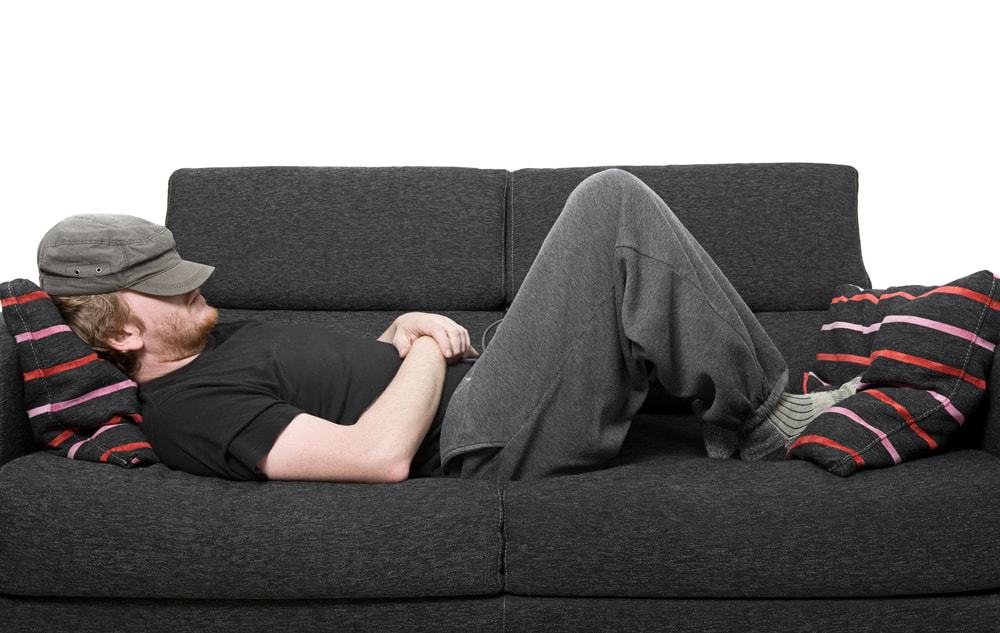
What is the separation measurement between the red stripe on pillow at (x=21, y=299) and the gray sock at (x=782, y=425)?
140cm

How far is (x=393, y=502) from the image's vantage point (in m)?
1.53

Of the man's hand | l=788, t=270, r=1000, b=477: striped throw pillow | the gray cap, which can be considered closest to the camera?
l=788, t=270, r=1000, b=477: striped throw pillow

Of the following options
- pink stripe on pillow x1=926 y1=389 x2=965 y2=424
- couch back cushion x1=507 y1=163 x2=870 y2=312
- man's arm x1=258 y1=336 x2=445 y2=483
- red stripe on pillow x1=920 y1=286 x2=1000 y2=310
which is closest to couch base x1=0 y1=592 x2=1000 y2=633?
man's arm x1=258 y1=336 x2=445 y2=483

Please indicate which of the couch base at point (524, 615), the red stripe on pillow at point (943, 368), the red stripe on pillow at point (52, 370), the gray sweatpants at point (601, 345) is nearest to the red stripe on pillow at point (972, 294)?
the red stripe on pillow at point (943, 368)

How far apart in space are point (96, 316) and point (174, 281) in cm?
16

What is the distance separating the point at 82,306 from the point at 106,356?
0.37ft

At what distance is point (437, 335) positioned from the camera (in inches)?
74.7

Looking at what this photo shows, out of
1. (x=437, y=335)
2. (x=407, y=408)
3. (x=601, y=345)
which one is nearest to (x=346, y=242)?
(x=437, y=335)

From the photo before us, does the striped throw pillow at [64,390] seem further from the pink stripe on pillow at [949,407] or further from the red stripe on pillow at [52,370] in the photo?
the pink stripe on pillow at [949,407]

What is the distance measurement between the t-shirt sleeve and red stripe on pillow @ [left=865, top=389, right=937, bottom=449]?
107cm

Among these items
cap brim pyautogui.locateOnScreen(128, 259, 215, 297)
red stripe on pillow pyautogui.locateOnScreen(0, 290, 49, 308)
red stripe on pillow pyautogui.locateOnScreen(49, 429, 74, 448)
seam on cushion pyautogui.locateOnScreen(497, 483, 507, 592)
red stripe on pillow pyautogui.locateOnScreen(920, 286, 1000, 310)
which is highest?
red stripe on pillow pyautogui.locateOnScreen(920, 286, 1000, 310)

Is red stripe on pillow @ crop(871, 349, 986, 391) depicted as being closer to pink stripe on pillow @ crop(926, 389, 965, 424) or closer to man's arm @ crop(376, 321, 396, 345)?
pink stripe on pillow @ crop(926, 389, 965, 424)

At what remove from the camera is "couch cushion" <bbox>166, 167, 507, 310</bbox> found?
230 cm

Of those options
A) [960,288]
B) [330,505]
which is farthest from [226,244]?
[960,288]
